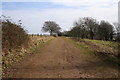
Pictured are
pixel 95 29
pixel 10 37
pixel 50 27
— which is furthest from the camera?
pixel 50 27

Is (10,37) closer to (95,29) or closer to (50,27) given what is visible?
(95,29)

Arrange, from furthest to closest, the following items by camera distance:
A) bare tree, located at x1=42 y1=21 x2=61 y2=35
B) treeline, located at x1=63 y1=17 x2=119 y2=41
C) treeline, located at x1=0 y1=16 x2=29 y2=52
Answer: bare tree, located at x1=42 y1=21 x2=61 y2=35 → treeline, located at x1=63 y1=17 x2=119 y2=41 → treeline, located at x1=0 y1=16 x2=29 y2=52

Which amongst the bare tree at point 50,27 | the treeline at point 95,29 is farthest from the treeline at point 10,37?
the bare tree at point 50,27

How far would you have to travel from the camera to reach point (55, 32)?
342 ft

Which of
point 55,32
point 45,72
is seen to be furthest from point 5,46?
point 55,32

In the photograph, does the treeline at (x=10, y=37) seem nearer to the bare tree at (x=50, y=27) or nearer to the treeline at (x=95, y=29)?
the treeline at (x=95, y=29)

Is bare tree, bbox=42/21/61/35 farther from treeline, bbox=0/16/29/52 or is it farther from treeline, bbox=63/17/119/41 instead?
treeline, bbox=0/16/29/52

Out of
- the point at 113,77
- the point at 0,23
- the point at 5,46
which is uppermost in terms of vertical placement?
the point at 0,23

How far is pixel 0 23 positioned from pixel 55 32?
88.9m

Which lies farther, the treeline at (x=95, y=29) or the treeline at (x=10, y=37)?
the treeline at (x=95, y=29)

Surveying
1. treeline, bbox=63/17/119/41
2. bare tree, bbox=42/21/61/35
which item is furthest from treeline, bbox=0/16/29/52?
bare tree, bbox=42/21/61/35

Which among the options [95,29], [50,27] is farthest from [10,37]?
[50,27]

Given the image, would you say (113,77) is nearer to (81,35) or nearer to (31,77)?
(31,77)

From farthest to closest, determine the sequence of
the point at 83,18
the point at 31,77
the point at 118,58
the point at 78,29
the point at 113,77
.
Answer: the point at 83,18 → the point at 78,29 → the point at 118,58 → the point at 113,77 → the point at 31,77
